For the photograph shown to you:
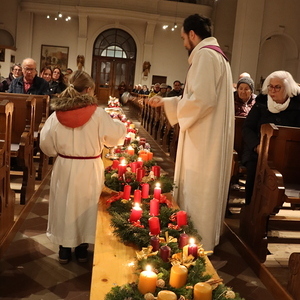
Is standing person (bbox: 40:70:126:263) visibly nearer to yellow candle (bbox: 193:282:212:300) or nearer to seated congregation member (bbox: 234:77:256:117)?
yellow candle (bbox: 193:282:212:300)

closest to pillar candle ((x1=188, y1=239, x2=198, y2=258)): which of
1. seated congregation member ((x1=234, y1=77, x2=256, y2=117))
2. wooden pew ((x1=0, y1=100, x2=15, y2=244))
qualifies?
wooden pew ((x1=0, y1=100, x2=15, y2=244))

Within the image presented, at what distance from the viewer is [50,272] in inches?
127

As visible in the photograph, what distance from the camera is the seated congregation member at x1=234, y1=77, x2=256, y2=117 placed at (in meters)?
5.50

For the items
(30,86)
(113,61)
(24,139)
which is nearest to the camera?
(24,139)

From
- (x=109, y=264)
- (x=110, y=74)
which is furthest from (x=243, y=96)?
(x=110, y=74)

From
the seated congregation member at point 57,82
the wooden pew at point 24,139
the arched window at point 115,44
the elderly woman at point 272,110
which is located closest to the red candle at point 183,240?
the elderly woman at point 272,110

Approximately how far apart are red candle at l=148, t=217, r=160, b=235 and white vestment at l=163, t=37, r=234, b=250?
1072 millimetres

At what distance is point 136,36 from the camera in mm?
23000

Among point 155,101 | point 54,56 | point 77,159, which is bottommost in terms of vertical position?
point 77,159

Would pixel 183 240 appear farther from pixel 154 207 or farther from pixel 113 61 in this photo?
pixel 113 61

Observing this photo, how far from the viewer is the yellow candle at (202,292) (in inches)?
67.0

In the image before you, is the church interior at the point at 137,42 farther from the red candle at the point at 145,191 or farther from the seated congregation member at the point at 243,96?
the red candle at the point at 145,191

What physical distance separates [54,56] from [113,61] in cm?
333

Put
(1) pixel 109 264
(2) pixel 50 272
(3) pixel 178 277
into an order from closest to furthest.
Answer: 1. (3) pixel 178 277
2. (1) pixel 109 264
3. (2) pixel 50 272
